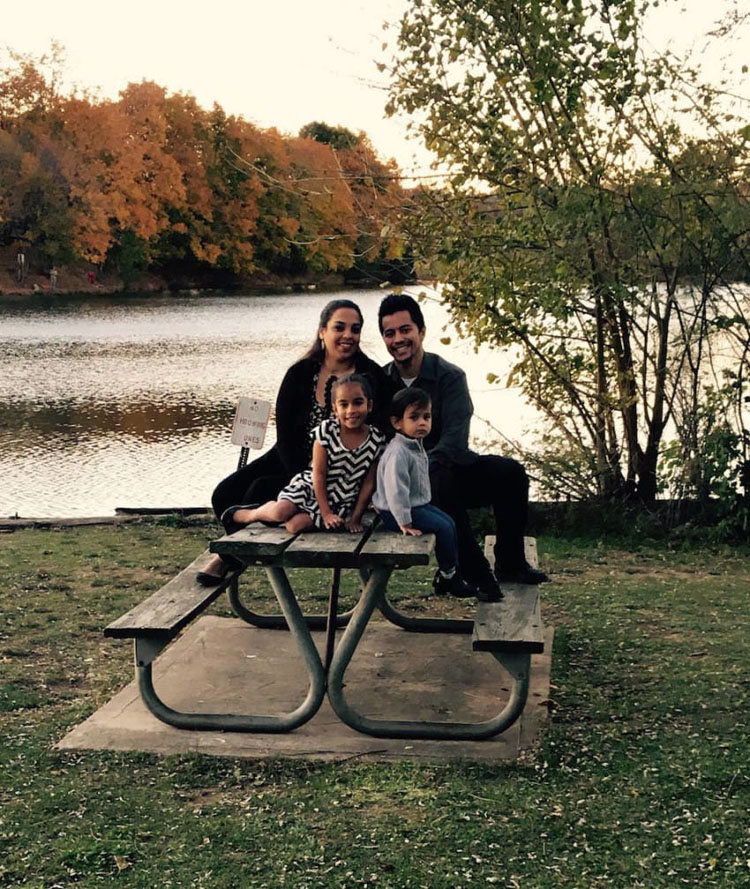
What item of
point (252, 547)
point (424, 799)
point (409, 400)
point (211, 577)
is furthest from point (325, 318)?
point (424, 799)

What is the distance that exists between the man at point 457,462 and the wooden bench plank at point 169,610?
101cm

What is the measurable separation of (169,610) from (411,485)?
3.37ft

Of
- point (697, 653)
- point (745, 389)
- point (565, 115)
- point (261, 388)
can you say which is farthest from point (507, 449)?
point (261, 388)

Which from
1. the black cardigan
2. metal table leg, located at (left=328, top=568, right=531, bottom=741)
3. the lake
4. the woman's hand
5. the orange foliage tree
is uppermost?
the orange foliage tree

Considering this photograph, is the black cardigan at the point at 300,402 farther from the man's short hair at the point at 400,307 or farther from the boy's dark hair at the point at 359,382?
the boy's dark hair at the point at 359,382

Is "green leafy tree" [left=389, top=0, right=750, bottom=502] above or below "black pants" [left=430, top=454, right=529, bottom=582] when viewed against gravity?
above

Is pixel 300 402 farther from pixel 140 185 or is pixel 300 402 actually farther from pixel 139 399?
pixel 140 185

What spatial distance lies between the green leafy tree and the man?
2962 millimetres

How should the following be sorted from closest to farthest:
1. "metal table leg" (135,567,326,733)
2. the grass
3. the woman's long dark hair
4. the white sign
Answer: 1. the grass
2. "metal table leg" (135,567,326,733)
3. the woman's long dark hair
4. the white sign

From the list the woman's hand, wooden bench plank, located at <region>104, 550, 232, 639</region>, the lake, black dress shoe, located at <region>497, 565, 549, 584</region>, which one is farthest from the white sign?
the lake

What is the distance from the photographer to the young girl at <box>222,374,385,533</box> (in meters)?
4.88

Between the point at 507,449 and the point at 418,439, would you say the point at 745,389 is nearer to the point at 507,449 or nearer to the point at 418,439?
the point at 507,449

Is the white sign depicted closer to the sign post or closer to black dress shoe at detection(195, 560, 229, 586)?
the sign post

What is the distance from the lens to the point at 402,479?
482 centimetres
